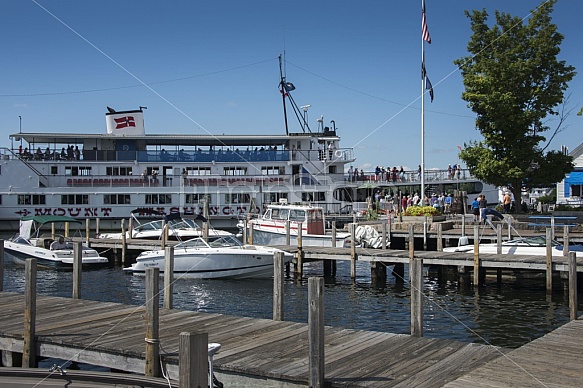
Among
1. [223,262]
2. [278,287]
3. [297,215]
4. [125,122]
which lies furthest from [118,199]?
[278,287]

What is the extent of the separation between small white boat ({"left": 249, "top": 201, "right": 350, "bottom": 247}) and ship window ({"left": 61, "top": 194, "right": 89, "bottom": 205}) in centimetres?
1993

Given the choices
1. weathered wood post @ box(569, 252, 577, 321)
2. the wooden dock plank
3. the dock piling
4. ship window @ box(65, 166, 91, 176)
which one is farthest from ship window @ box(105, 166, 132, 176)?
weathered wood post @ box(569, 252, 577, 321)

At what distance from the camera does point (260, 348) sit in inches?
400

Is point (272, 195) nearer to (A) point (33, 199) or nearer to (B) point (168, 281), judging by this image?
(A) point (33, 199)

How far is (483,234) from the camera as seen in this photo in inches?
1149

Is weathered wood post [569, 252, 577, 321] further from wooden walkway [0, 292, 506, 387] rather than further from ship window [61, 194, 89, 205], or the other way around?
ship window [61, 194, 89, 205]

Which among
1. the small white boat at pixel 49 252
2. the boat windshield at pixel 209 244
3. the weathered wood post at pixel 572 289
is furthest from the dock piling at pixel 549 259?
the small white boat at pixel 49 252

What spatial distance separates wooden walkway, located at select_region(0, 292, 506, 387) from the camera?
28.5ft

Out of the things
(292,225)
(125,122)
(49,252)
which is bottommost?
(49,252)

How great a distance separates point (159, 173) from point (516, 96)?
28.7 metres

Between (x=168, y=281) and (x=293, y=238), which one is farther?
(x=293, y=238)

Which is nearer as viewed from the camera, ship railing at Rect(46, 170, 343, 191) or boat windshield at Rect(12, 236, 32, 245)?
boat windshield at Rect(12, 236, 32, 245)

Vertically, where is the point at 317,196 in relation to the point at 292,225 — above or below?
above

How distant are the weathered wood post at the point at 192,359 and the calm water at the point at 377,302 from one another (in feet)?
30.7
